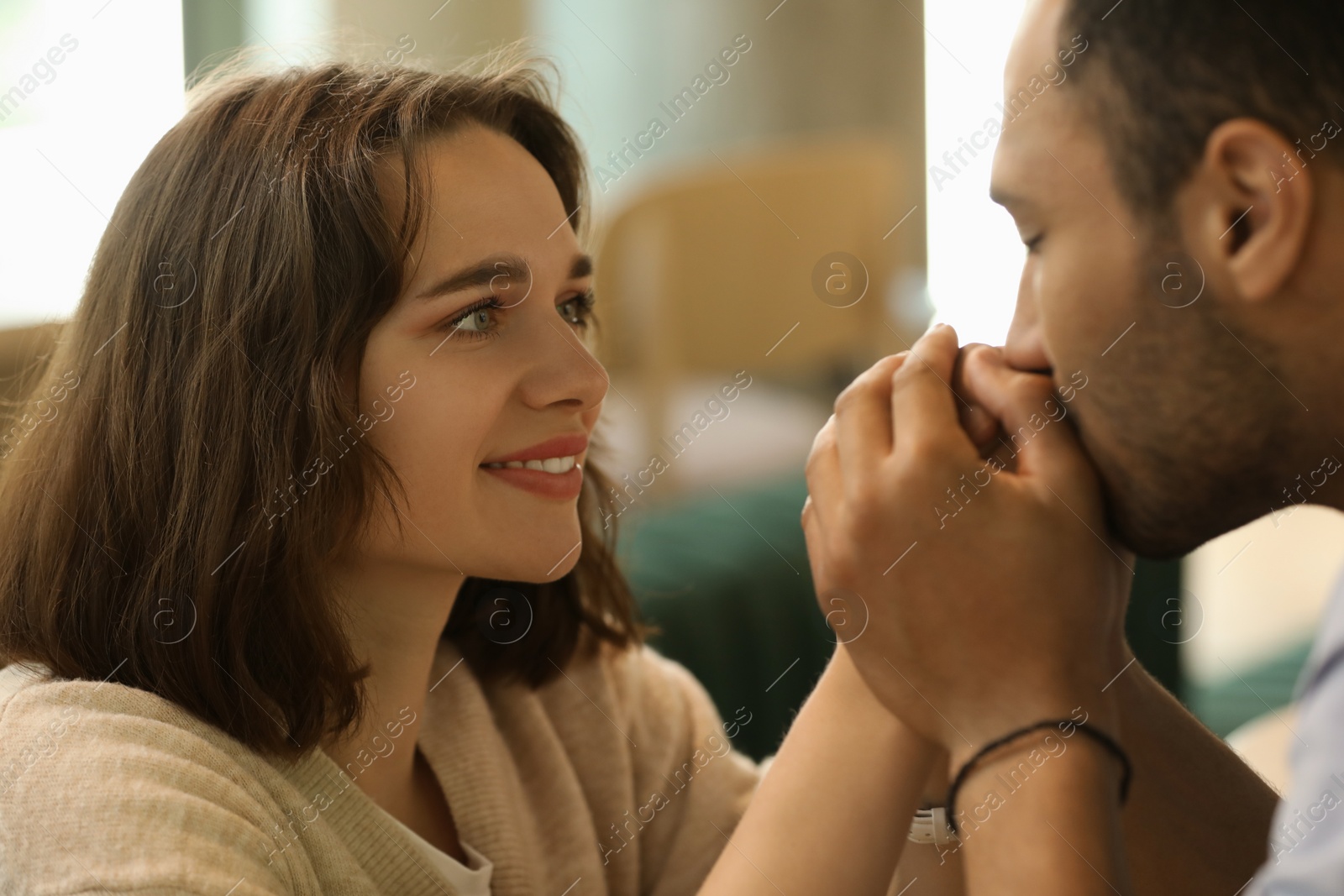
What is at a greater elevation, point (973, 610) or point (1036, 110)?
point (1036, 110)

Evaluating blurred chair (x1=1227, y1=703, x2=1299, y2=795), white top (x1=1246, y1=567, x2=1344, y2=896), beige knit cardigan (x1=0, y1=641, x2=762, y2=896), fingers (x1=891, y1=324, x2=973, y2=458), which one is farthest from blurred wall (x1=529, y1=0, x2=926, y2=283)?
white top (x1=1246, y1=567, x2=1344, y2=896)

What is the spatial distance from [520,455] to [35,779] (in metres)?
0.47

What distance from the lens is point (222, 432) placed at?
99 centimetres

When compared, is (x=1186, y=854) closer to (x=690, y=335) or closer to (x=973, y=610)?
(x=973, y=610)

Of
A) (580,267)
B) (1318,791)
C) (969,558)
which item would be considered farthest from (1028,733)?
(580,267)

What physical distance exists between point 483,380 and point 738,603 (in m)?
0.77

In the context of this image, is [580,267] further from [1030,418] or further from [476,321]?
[1030,418]

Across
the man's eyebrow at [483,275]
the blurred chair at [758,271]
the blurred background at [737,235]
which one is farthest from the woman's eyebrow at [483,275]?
the blurred chair at [758,271]

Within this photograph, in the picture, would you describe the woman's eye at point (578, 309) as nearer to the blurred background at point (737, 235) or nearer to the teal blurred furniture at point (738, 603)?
the blurred background at point (737, 235)

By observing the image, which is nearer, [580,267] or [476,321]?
[476,321]

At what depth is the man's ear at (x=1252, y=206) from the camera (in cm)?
68

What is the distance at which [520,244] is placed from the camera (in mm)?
1106

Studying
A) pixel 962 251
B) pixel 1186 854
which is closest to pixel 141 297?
pixel 1186 854

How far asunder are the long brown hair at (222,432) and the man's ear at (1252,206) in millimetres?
625
